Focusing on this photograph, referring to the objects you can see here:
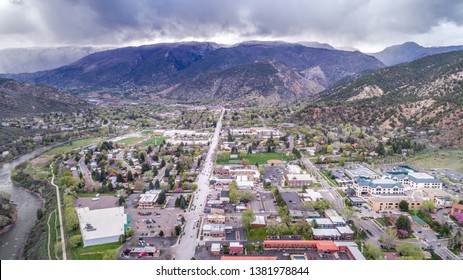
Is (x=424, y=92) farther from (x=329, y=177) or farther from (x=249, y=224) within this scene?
(x=249, y=224)

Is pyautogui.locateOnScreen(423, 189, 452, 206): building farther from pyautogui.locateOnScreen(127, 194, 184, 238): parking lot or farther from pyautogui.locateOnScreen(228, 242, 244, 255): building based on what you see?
pyautogui.locateOnScreen(127, 194, 184, 238): parking lot

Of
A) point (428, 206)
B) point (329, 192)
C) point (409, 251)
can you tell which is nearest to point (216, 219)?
point (329, 192)

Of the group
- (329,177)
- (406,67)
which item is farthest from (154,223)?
(406,67)

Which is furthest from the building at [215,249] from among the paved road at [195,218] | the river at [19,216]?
the river at [19,216]

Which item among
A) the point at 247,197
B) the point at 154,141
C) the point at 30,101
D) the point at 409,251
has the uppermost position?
the point at 30,101

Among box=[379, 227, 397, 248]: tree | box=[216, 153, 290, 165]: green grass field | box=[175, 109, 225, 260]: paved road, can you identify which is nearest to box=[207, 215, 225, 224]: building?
box=[175, 109, 225, 260]: paved road

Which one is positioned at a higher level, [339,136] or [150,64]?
[150,64]

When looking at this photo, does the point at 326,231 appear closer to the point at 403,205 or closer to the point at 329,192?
the point at 403,205
